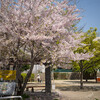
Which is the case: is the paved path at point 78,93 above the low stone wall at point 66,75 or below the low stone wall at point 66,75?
below

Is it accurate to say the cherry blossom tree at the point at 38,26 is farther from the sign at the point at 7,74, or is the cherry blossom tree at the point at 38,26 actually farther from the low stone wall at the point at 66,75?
the low stone wall at the point at 66,75

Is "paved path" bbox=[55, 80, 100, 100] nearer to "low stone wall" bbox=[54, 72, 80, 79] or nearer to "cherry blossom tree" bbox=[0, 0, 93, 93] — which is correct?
"cherry blossom tree" bbox=[0, 0, 93, 93]

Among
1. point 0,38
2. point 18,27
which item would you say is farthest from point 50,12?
point 0,38

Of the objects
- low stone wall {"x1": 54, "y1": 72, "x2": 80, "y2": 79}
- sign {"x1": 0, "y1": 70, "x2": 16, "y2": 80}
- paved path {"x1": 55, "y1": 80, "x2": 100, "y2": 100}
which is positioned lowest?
paved path {"x1": 55, "y1": 80, "x2": 100, "y2": 100}

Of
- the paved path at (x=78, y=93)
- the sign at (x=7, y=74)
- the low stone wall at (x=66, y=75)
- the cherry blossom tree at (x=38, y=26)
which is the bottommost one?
the paved path at (x=78, y=93)

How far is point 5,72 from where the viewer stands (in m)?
9.11

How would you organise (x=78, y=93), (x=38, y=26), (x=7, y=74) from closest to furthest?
1. (x=38, y=26)
2. (x=7, y=74)
3. (x=78, y=93)

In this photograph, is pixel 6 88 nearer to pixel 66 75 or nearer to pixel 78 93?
pixel 78 93

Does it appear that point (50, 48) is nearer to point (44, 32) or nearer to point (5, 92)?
point (44, 32)

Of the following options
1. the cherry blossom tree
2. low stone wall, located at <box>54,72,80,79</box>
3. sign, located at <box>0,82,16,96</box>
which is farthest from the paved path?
low stone wall, located at <box>54,72,80,79</box>

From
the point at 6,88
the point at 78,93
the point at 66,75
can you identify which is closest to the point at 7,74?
the point at 6,88

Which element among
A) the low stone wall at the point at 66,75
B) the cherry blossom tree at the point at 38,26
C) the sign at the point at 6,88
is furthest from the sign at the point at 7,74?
the low stone wall at the point at 66,75

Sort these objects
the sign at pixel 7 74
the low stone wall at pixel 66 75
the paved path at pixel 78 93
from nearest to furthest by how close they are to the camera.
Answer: the sign at pixel 7 74, the paved path at pixel 78 93, the low stone wall at pixel 66 75

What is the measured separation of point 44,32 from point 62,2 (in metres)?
2.27
